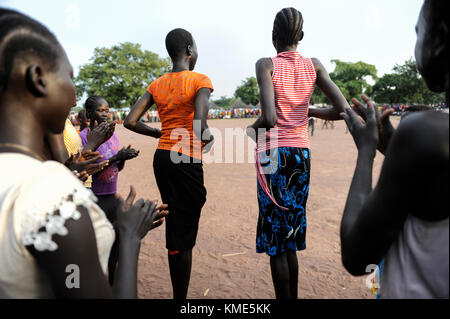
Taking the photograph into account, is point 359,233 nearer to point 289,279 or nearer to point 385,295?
point 385,295

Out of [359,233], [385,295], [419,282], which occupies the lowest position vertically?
[385,295]

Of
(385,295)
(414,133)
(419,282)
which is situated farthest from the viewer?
(385,295)

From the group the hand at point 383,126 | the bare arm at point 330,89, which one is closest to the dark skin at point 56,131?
the hand at point 383,126

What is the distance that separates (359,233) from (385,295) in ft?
1.00

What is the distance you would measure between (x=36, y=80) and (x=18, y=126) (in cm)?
16

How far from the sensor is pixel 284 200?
8.45ft

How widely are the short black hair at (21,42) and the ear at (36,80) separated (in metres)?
0.04

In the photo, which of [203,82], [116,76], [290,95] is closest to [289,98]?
[290,95]

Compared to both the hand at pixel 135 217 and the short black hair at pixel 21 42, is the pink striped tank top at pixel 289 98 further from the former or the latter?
the short black hair at pixel 21 42

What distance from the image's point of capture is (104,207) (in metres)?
3.20

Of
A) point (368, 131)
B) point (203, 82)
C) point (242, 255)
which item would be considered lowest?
point (242, 255)

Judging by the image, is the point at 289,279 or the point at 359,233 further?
the point at 289,279

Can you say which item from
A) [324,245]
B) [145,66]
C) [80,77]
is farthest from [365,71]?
[324,245]

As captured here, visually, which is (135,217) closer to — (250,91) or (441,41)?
(441,41)
